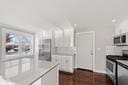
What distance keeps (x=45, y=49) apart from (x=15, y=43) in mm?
1723

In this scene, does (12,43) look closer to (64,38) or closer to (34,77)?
(64,38)

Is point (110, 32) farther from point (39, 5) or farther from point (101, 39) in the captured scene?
point (39, 5)

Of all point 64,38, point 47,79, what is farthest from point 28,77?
point 64,38

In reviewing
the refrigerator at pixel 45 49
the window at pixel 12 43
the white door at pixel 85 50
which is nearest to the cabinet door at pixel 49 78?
the window at pixel 12 43

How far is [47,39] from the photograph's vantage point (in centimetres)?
535

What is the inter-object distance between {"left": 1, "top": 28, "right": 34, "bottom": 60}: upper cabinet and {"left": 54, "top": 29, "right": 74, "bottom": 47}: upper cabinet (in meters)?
1.27

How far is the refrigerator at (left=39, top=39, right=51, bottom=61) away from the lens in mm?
5289

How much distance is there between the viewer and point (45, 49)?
17.8 feet

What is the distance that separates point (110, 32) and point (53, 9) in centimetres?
299

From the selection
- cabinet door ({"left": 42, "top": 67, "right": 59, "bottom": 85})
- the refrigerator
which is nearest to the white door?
the refrigerator

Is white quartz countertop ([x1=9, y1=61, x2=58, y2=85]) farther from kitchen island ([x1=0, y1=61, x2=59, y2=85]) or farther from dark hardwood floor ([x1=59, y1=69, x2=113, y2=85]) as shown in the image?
dark hardwood floor ([x1=59, y1=69, x2=113, y2=85])

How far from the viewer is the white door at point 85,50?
512cm

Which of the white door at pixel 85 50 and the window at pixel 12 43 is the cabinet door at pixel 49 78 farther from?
the white door at pixel 85 50

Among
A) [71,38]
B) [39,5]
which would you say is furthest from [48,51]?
[39,5]
